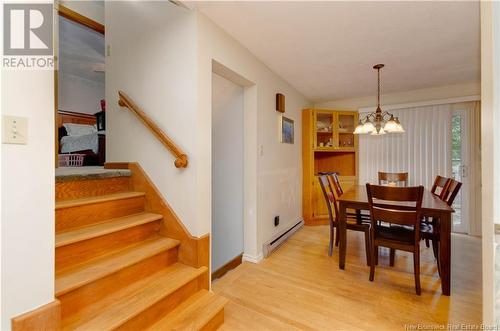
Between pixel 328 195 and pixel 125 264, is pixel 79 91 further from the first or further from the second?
pixel 328 195

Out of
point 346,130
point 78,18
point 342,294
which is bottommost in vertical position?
point 342,294

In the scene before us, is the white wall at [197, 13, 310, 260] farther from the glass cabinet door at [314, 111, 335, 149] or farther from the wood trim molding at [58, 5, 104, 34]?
the wood trim molding at [58, 5, 104, 34]

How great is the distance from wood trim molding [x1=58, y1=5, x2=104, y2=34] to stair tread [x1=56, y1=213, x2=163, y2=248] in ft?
7.40

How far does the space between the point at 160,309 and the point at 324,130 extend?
360cm

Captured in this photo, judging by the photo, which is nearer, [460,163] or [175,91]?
[175,91]

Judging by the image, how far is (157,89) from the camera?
1.99m

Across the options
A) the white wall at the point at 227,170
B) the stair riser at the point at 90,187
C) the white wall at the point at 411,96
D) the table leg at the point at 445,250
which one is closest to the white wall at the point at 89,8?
the white wall at the point at 227,170

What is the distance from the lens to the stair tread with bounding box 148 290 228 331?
1.39 m

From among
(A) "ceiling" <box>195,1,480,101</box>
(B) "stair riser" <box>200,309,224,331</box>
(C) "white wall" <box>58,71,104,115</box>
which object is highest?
(C) "white wall" <box>58,71,104,115</box>

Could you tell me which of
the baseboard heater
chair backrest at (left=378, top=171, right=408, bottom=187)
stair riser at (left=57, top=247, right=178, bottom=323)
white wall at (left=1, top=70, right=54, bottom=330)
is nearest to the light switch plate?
white wall at (left=1, top=70, right=54, bottom=330)

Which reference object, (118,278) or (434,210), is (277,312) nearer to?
(118,278)

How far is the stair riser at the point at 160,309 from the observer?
4.19ft

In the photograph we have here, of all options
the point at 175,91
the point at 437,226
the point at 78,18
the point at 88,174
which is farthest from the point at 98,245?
the point at 437,226

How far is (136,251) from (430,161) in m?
4.19
